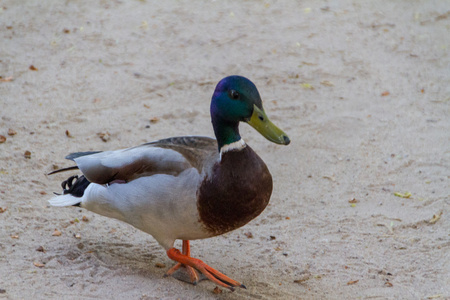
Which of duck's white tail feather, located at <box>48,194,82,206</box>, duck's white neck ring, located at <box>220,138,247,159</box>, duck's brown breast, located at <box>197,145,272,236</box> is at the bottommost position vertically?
duck's white tail feather, located at <box>48,194,82,206</box>

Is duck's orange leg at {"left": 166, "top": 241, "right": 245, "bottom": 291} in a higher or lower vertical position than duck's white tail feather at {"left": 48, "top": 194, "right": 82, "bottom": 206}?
lower

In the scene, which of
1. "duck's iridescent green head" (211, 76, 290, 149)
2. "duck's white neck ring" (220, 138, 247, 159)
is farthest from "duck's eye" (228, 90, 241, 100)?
"duck's white neck ring" (220, 138, 247, 159)

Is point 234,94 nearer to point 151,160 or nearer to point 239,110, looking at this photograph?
point 239,110

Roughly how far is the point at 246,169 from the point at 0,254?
1.78m

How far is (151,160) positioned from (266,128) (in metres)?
0.79

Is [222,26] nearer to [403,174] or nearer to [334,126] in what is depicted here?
[334,126]

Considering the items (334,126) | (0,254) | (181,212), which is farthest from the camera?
(334,126)

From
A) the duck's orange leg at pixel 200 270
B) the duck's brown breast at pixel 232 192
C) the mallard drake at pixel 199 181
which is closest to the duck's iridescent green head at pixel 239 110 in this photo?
the mallard drake at pixel 199 181

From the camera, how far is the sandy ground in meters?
4.05

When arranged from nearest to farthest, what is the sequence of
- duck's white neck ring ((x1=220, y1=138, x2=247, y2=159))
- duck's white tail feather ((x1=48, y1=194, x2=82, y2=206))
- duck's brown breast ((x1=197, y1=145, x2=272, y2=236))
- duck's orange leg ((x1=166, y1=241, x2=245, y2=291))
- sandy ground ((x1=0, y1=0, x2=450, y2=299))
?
1. duck's brown breast ((x1=197, y1=145, x2=272, y2=236))
2. duck's white neck ring ((x1=220, y1=138, x2=247, y2=159))
3. duck's orange leg ((x1=166, y1=241, x2=245, y2=291))
4. sandy ground ((x1=0, y1=0, x2=450, y2=299))
5. duck's white tail feather ((x1=48, y1=194, x2=82, y2=206))

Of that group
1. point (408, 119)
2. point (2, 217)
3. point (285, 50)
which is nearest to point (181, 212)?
point (2, 217)

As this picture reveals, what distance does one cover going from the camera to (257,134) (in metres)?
5.95

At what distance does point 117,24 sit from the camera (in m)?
7.73

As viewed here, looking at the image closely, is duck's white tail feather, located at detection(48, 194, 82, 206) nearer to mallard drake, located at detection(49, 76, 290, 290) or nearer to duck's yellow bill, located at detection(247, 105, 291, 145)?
mallard drake, located at detection(49, 76, 290, 290)
